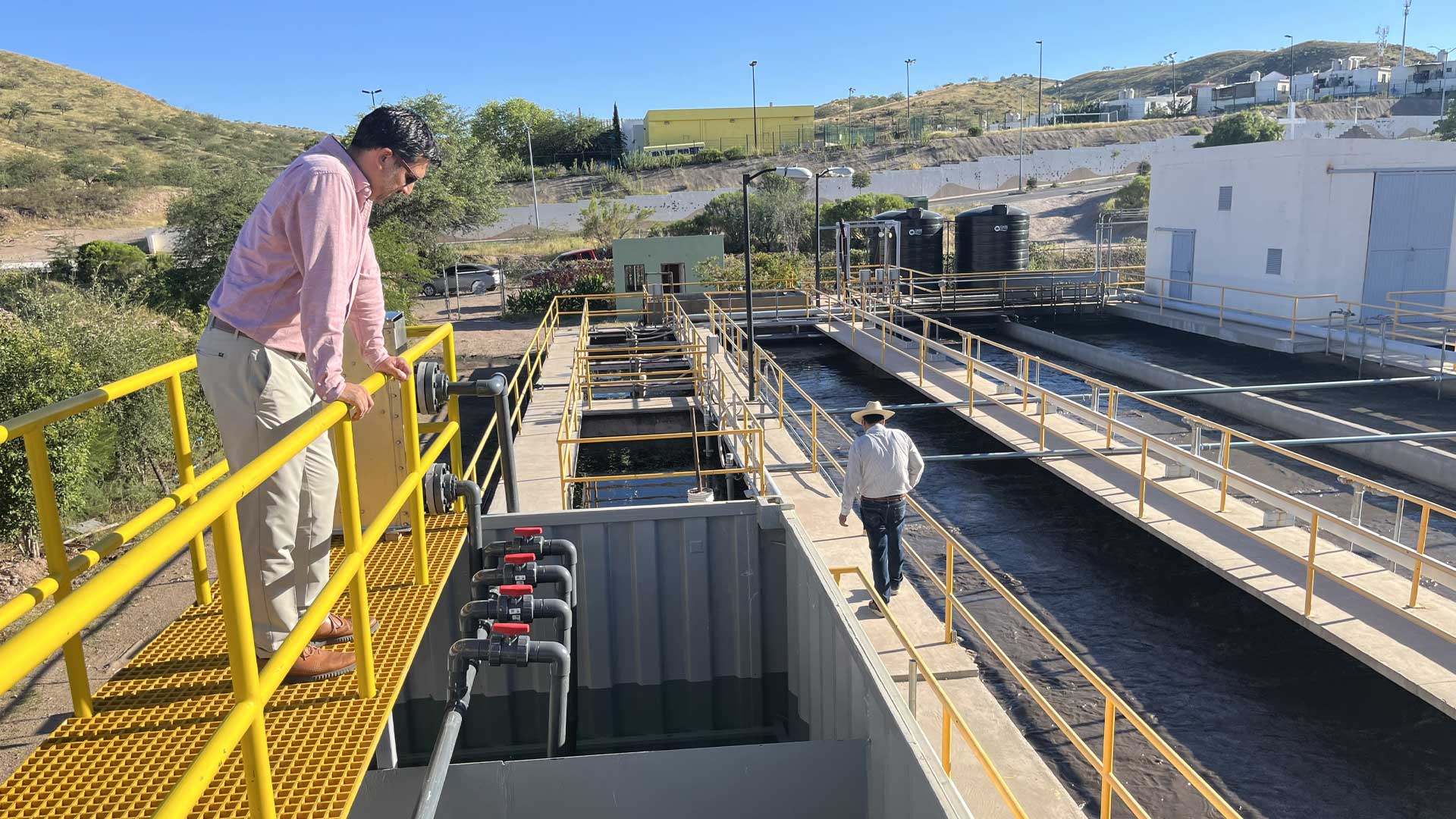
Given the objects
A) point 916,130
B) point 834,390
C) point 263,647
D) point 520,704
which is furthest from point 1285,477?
point 916,130

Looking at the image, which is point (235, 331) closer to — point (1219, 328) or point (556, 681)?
point (556, 681)

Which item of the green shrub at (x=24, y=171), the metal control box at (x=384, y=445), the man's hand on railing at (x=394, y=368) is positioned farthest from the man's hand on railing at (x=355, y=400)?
the green shrub at (x=24, y=171)

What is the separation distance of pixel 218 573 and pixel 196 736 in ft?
1.77

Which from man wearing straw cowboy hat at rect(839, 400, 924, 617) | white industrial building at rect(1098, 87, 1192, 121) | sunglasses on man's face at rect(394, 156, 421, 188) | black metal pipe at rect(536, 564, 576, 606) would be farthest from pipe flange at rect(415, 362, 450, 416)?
white industrial building at rect(1098, 87, 1192, 121)

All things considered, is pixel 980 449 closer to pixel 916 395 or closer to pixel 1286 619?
pixel 916 395

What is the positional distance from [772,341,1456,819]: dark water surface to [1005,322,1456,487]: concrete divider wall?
438 cm

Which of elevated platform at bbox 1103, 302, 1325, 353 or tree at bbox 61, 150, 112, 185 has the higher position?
tree at bbox 61, 150, 112, 185

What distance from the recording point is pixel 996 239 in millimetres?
A: 31062

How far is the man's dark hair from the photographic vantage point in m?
3.35

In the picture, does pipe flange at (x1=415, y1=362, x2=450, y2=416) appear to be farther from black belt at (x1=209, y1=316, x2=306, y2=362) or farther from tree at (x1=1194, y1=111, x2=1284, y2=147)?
tree at (x1=1194, y1=111, x2=1284, y2=147)

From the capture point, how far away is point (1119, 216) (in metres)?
58.3

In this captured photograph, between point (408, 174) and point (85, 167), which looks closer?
point (408, 174)

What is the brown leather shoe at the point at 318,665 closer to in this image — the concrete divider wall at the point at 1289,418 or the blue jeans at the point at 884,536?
the blue jeans at the point at 884,536

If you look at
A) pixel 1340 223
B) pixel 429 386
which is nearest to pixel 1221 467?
pixel 429 386
